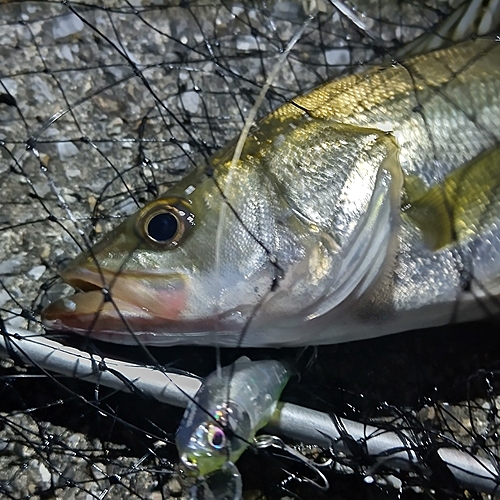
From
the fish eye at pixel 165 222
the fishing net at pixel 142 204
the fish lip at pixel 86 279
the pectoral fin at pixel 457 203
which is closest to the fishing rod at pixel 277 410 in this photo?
the fishing net at pixel 142 204

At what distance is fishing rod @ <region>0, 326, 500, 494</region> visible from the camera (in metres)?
1.41

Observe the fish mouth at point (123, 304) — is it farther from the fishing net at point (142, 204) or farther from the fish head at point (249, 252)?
the fishing net at point (142, 204)

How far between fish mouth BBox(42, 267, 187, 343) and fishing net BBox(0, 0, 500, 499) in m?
0.11

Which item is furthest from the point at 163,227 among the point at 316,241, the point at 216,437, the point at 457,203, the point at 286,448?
the point at 457,203

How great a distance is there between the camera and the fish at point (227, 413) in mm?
1329

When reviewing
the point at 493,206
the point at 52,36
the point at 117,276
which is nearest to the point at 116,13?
the point at 52,36

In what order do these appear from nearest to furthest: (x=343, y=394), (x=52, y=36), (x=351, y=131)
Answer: (x=351, y=131) → (x=343, y=394) → (x=52, y=36)

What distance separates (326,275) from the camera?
1.37 meters

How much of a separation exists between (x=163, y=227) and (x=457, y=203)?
700 mm

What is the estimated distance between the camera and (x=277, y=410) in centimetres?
145

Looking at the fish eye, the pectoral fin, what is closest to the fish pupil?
the fish eye

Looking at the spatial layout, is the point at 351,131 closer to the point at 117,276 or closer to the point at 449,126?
the point at 449,126

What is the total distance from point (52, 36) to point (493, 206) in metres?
1.42

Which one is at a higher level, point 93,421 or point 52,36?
point 52,36
